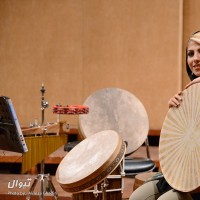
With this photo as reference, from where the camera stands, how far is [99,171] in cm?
194

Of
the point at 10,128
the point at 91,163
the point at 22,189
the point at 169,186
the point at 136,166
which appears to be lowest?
the point at 22,189

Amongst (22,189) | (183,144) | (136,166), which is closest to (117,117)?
(136,166)

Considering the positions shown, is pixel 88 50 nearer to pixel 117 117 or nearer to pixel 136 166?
pixel 117 117

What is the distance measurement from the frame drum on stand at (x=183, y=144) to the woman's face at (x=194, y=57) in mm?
292

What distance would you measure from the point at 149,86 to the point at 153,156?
1.03 meters

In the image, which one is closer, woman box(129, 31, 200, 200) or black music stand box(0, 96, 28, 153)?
woman box(129, 31, 200, 200)

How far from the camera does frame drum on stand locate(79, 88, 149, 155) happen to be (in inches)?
138

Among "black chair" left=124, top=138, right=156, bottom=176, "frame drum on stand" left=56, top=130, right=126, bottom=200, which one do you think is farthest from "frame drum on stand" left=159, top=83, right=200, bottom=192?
"black chair" left=124, top=138, right=156, bottom=176

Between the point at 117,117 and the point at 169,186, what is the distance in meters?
1.53

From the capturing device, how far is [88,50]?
4.95 metres

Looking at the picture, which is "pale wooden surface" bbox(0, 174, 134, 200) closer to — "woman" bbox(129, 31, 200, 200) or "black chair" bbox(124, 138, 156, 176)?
"black chair" bbox(124, 138, 156, 176)

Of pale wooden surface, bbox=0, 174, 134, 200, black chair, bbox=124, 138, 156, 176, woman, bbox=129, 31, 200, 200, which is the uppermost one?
woman, bbox=129, 31, 200, 200

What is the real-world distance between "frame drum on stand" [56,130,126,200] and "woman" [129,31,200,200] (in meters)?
0.22

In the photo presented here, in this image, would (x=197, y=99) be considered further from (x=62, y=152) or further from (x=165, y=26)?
(x=165, y=26)
